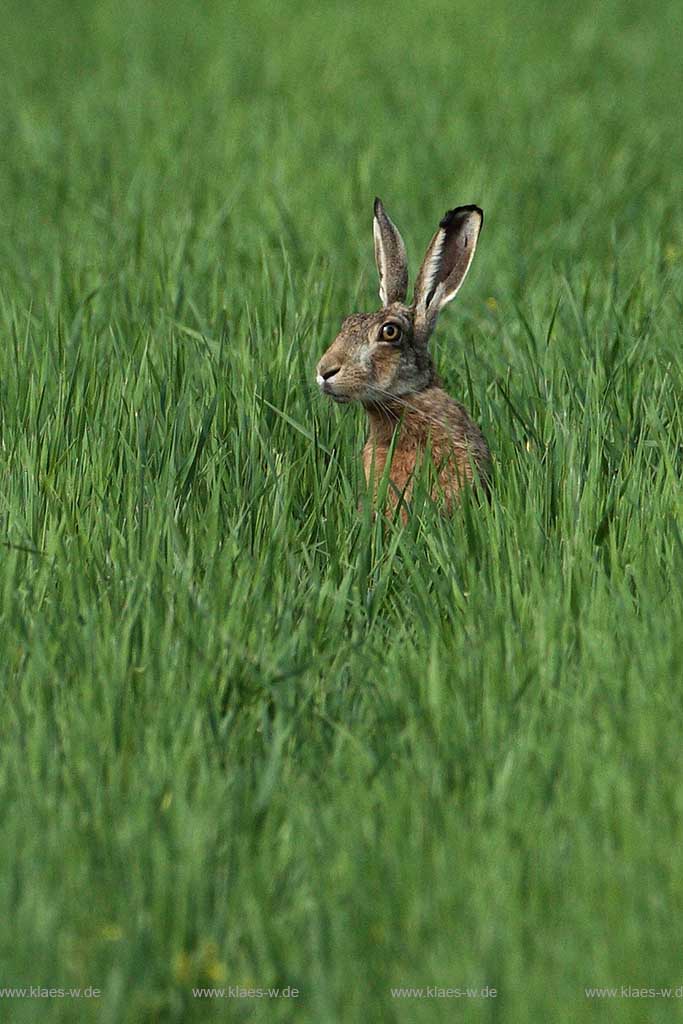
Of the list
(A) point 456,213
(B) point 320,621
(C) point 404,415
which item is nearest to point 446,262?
(A) point 456,213

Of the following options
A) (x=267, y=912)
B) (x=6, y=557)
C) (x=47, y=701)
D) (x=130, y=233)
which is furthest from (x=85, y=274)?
(x=267, y=912)

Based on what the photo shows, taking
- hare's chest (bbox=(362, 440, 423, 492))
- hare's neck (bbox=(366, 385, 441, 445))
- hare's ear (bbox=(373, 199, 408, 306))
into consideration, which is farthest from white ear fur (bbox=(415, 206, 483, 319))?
hare's chest (bbox=(362, 440, 423, 492))

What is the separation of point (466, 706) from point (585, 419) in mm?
1415

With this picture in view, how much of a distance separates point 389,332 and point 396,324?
35 millimetres

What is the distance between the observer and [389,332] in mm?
4305

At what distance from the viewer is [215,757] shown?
9.48 ft

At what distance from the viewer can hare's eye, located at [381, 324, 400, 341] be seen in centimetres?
430

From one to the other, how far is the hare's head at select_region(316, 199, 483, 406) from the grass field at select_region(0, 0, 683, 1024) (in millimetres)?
235

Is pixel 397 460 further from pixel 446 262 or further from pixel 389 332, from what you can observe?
pixel 446 262

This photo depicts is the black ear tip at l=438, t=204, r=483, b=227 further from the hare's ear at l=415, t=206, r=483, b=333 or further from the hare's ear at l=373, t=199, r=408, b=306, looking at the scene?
the hare's ear at l=373, t=199, r=408, b=306

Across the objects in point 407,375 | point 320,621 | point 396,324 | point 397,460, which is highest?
point 396,324

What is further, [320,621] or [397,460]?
[397,460]

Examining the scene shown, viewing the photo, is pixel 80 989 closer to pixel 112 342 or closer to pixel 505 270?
pixel 112 342

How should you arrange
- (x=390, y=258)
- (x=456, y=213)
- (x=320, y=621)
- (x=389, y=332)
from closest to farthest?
(x=320, y=621)
(x=389, y=332)
(x=456, y=213)
(x=390, y=258)
